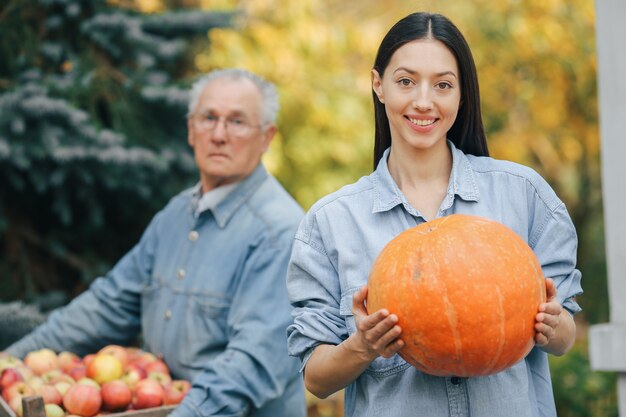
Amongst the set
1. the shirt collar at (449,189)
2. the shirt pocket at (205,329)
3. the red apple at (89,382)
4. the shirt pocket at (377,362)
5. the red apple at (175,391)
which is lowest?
the red apple at (175,391)

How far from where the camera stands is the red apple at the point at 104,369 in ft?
10.5

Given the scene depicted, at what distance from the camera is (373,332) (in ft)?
6.40

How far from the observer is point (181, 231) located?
3.62 meters

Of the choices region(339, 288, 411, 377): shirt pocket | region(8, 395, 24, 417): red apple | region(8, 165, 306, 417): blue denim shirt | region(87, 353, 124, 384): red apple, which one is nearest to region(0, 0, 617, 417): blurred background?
region(8, 165, 306, 417): blue denim shirt

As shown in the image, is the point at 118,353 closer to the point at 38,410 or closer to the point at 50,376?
the point at 50,376

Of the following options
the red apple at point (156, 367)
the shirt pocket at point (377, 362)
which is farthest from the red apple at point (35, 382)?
the shirt pocket at point (377, 362)

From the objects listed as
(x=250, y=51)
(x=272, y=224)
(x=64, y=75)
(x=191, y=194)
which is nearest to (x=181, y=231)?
(x=191, y=194)

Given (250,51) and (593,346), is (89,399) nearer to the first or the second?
(593,346)

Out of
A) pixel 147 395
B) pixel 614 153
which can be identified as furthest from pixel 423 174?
pixel 147 395

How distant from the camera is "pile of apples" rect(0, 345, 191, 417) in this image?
119 inches

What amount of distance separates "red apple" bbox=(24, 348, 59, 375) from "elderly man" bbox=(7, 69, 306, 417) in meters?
0.20

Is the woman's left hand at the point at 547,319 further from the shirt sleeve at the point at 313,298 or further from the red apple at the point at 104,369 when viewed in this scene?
the red apple at the point at 104,369

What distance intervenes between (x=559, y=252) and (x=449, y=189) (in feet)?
0.99

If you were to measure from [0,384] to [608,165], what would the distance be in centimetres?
224
